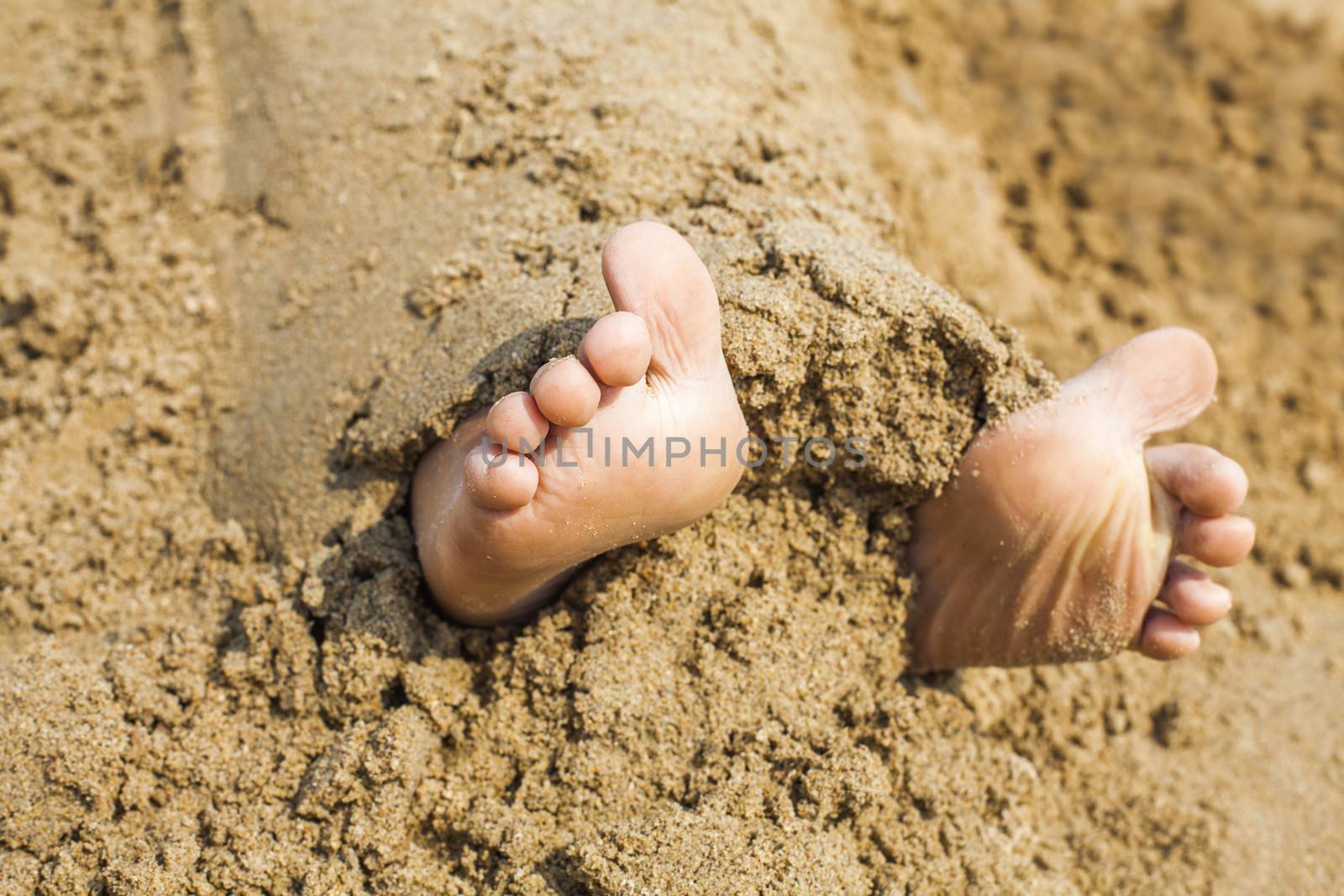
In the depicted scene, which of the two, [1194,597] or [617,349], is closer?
[617,349]

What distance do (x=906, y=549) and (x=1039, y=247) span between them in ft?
4.45

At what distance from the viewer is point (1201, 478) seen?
4.76ft

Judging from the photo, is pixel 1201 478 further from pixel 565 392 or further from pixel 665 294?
pixel 565 392

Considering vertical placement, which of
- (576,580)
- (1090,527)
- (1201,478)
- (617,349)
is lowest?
(576,580)

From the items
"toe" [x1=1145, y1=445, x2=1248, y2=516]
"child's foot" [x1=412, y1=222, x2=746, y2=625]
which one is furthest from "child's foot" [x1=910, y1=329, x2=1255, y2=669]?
"child's foot" [x1=412, y1=222, x2=746, y2=625]

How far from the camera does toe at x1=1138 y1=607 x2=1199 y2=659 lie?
4.97 feet

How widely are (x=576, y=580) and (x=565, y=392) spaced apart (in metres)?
0.43

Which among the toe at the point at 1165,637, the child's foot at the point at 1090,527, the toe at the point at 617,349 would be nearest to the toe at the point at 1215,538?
the child's foot at the point at 1090,527

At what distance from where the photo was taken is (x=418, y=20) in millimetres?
2020

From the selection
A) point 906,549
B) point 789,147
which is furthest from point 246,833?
point 789,147

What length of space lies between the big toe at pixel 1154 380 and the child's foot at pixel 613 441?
0.61 m

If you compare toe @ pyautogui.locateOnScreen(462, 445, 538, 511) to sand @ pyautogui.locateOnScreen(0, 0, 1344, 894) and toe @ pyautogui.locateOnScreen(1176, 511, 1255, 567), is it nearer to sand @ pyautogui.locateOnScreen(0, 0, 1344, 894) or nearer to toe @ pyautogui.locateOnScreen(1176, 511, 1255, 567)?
sand @ pyautogui.locateOnScreen(0, 0, 1344, 894)

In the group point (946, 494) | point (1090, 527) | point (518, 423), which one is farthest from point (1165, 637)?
point (518, 423)

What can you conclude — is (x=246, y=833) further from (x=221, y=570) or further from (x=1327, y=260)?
(x=1327, y=260)
